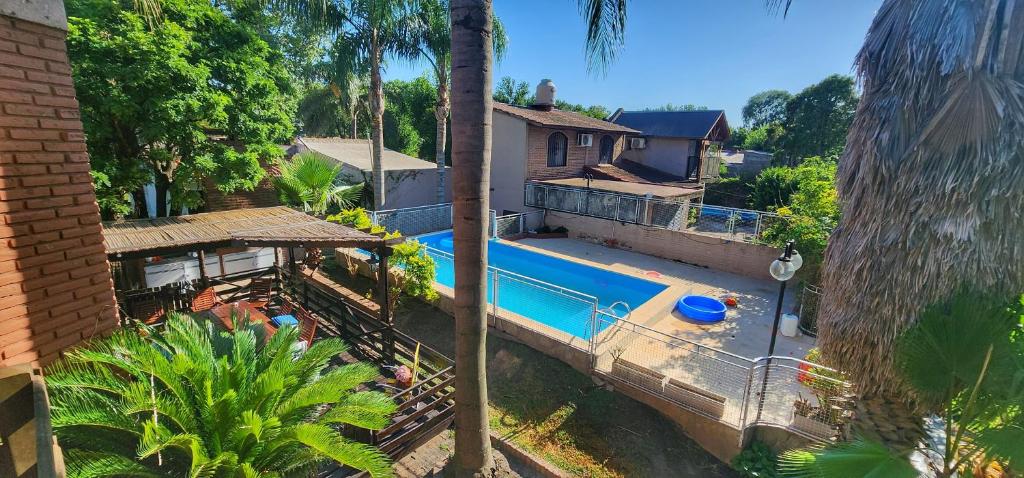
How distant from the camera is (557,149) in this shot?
23.2 meters

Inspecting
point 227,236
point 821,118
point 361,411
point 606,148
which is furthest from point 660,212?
point 821,118

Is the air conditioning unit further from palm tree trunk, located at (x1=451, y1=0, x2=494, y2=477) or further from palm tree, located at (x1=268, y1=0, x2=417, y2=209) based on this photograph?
palm tree trunk, located at (x1=451, y1=0, x2=494, y2=477)

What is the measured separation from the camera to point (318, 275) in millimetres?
13383

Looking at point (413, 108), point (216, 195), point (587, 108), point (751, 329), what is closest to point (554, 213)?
point (751, 329)

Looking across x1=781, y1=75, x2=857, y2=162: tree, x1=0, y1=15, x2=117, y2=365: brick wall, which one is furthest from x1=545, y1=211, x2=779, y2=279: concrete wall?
x1=781, y1=75, x2=857, y2=162: tree

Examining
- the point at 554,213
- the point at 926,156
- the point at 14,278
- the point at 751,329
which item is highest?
the point at 926,156

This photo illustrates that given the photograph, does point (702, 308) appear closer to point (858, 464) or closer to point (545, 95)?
point (858, 464)

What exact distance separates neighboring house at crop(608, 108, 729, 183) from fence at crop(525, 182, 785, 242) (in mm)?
10591

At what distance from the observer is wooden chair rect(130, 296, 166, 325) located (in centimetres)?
889

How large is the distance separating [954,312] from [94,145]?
13.6 metres

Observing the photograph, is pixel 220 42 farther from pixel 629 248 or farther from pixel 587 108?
pixel 587 108

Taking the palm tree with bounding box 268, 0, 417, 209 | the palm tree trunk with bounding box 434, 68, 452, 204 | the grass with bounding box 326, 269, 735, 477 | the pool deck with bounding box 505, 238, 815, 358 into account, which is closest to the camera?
the grass with bounding box 326, 269, 735, 477

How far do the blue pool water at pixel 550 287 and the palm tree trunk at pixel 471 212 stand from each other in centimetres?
428

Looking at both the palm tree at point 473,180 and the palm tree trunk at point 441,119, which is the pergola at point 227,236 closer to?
the palm tree at point 473,180
